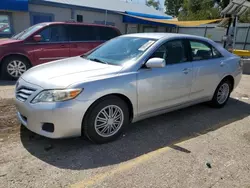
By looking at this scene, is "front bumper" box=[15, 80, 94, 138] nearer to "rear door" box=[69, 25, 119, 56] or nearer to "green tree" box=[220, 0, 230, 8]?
"rear door" box=[69, 25, 119, 56]

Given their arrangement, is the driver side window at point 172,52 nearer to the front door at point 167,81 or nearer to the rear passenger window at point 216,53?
the front door at point 167,81

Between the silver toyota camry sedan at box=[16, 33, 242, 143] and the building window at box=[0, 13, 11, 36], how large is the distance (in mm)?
10326

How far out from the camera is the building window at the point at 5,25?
39.7 ft

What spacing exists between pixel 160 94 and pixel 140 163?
1252 millimetres

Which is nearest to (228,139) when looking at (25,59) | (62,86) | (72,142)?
(72,142)

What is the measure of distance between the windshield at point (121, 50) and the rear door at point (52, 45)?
11.1 feet

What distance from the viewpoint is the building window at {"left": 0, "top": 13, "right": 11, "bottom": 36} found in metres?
12.1

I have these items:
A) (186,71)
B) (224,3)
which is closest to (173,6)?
(224,3)

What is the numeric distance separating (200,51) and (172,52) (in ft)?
2.86

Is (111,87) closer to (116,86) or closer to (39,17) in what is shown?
(116,86)

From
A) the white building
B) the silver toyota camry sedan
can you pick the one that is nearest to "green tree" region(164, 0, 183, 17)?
the white building

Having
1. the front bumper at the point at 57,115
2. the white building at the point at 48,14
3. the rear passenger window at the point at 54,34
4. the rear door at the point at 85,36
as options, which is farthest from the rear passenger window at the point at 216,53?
the white building at the point at 48,14

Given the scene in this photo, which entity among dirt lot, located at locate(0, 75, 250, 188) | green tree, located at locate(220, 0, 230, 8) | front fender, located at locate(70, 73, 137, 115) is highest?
green tree, located at locate(220, 0, 230, 8)

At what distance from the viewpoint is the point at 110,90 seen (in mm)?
3068
